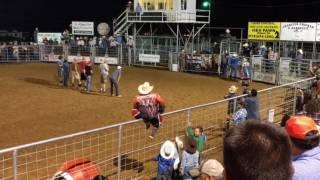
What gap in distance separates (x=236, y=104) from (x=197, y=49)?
82.7 ft

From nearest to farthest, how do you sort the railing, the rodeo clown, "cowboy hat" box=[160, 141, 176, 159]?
1. "cowboy hat" box=[160, 141, 176, 159]
2. the rodeo clown
3. the railing

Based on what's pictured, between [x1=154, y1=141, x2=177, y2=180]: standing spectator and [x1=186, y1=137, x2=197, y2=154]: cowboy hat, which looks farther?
[x1=154, y1=141, x2=177, y2=180]: standing spectator

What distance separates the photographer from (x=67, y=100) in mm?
20375

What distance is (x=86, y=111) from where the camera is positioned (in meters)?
18.0

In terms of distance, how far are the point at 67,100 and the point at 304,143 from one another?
684 inches

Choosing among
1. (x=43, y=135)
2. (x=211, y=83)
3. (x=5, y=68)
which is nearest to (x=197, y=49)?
(x=211, y=83)

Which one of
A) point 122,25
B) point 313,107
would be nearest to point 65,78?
point 122,25

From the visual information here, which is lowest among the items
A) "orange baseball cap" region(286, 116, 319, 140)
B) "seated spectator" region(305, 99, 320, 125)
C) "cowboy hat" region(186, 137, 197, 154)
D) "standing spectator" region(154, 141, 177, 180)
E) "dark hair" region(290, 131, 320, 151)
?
"standing spectator" region(154, 141, 177, 180)

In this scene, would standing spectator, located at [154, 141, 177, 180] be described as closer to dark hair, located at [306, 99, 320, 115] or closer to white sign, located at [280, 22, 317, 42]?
dark hair, located at [306, 99, 320, 115]

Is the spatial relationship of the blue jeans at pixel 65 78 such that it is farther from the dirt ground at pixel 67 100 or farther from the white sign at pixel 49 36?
the white sign at pixel 49 36

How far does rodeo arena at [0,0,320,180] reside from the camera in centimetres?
369

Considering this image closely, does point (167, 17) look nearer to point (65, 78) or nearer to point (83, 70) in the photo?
point (65, 78)

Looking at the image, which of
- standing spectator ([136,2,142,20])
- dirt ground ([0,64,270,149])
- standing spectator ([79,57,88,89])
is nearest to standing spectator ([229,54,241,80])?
dirt ground ([0,64,270,149])

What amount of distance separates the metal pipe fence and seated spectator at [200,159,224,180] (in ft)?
10.4
